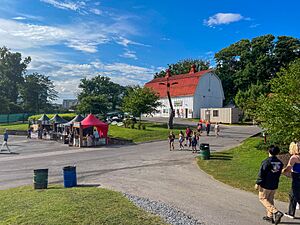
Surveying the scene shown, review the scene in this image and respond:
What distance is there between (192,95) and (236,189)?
1698 inches

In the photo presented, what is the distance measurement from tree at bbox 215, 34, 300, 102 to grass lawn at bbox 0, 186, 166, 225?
4820cm

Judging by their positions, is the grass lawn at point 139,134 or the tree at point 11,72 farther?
the tree at point 11,72

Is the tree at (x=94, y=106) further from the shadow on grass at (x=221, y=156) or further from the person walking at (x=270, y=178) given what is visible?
the person walking at (x=270, y=178)

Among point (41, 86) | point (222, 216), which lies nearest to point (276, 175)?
point (222, 216)

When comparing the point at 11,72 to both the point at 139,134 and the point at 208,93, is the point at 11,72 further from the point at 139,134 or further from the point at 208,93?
the point at 139,134

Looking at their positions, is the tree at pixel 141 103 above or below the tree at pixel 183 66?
below

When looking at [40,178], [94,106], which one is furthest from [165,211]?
[94,106]

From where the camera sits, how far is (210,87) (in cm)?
5766

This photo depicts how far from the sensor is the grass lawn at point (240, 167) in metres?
12.4

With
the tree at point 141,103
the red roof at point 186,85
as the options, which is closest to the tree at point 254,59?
→ the red roof at point 186,85

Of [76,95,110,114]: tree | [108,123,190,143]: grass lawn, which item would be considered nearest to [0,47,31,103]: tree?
[76,95,110,114]: tree

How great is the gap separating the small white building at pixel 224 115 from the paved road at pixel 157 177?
18965 mm

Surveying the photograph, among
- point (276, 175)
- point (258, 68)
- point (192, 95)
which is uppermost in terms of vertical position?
point (258, 68)

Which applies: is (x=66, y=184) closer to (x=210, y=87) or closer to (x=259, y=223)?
(x=259, y=223)
